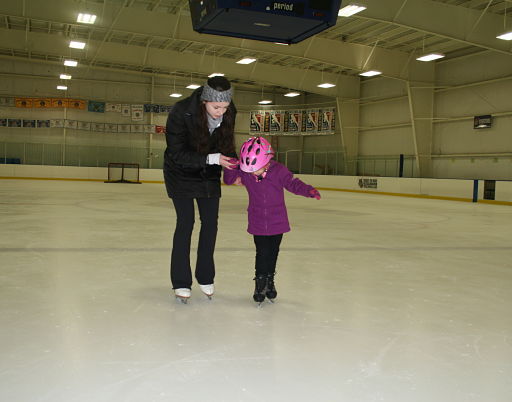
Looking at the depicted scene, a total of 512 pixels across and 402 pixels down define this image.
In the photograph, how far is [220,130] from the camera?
2.78m

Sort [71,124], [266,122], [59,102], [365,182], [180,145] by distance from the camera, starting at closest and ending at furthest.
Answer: [180,145], [365,182], [59,102], [71,124], [266,122]

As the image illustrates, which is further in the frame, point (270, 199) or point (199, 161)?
point (270, 199)

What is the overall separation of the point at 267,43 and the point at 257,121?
1066cm

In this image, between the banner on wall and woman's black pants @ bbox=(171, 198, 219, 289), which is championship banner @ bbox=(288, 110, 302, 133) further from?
woman's black pants @ bbox=(171, 198, 219, 289)

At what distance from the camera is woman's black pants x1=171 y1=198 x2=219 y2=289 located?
2.85 meters

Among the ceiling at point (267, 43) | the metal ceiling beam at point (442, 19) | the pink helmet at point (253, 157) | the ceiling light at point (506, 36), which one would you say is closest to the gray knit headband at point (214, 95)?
the pink helmet at point (253, 157)

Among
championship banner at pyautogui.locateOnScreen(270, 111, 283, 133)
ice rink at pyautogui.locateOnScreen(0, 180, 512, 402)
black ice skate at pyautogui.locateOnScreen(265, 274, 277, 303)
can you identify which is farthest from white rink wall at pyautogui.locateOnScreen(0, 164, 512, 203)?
black ice skate at pyautogui.locateOnScreen(265, 274, 277, 303)

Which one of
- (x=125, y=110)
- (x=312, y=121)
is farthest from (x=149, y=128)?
(x=312, y=121)

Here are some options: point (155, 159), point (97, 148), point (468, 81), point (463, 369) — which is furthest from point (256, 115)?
point (463, 369)

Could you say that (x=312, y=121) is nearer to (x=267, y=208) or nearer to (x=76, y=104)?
(x=76, y=104)

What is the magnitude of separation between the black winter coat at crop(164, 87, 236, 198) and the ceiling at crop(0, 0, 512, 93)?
9.45m

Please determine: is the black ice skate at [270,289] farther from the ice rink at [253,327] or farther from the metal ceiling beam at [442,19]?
the metal ceiling beam at [442,19]

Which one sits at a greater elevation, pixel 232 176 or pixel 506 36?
pixel 506 36

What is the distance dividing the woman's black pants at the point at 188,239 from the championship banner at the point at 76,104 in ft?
77.5
